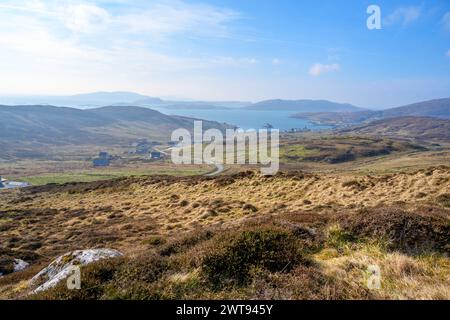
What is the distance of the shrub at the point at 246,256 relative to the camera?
24.5 feet

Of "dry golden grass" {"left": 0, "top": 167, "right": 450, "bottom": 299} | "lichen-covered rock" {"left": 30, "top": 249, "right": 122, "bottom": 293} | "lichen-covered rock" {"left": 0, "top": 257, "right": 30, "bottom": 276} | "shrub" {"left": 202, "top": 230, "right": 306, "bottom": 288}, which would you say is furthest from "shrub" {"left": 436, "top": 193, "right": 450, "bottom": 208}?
"lichen-covered rock" {"left": 0, "top": 257, "right": 30, "bottom": 276}

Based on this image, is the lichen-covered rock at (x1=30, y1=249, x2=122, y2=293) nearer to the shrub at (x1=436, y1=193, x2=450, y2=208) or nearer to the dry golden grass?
the dry golden grass

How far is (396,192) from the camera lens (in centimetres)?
2308

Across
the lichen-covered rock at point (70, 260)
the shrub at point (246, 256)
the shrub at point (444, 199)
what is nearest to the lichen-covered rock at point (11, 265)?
the lichen-covered rock at point (70, 260)

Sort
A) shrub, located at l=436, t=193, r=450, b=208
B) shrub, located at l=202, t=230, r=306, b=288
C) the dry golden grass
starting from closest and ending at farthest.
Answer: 1. the dry golden grass
2. shrub, located at l=202, t=230, r=306, b=288
3. shrub, located at l=436, t=193, r=450, b=208

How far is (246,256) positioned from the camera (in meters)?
8.09

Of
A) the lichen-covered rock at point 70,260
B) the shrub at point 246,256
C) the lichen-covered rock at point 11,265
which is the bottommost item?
the lichen-covered rock at point 11,265

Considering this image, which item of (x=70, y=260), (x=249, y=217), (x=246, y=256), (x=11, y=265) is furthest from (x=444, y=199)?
(x=11, y=265)

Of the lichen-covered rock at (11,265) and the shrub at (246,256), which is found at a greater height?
the shrub at (246,256)

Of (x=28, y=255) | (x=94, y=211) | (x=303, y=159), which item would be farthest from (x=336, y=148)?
(x=28, y=255)

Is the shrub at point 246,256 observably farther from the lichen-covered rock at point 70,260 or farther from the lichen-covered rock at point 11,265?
the lichen-covered rock at point 11,265

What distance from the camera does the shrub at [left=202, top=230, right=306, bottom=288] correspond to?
747cm
